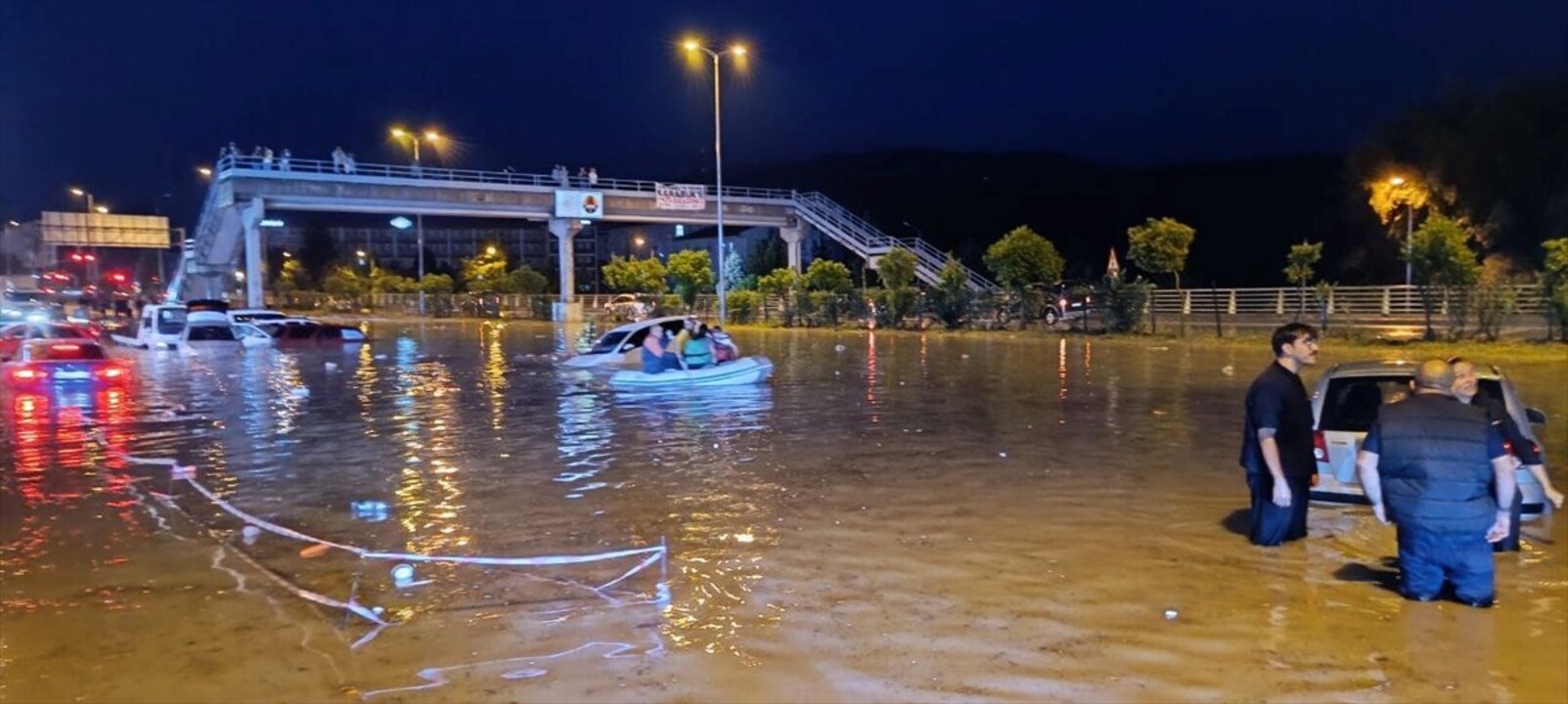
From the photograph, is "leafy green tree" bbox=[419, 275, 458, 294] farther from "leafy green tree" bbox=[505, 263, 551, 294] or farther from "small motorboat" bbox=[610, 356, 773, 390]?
"small motorboat" bbox=[610, 356, 773, 390]

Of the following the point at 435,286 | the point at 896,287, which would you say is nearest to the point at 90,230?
the point at 435,286

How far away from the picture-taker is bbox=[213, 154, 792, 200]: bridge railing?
49219 mm

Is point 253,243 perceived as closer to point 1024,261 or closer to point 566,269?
point 566,269

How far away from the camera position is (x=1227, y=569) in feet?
24.7

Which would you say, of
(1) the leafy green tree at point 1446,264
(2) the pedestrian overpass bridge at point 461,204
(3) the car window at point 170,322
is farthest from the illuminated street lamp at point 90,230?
(1) the leafy green tree at point 1446,264

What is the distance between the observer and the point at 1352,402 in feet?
27.9

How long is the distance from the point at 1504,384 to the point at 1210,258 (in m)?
73.4

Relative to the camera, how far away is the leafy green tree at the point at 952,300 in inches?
1654

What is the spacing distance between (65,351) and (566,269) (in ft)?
125

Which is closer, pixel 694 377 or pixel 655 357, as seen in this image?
pixel 694 377

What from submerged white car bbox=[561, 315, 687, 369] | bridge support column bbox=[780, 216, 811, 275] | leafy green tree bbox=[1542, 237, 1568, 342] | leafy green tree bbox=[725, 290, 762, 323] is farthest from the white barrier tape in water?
bridge support column bbox=[780, 216, 811, 275]

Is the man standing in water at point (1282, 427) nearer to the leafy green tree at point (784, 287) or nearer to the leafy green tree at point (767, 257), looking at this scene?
the leafy green tree at point (784, 287)

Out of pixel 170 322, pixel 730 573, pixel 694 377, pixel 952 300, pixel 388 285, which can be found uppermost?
pixel 388 285

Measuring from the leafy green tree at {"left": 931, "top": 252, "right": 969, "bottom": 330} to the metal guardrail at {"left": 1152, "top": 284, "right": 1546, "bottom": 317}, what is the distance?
6.70 m
